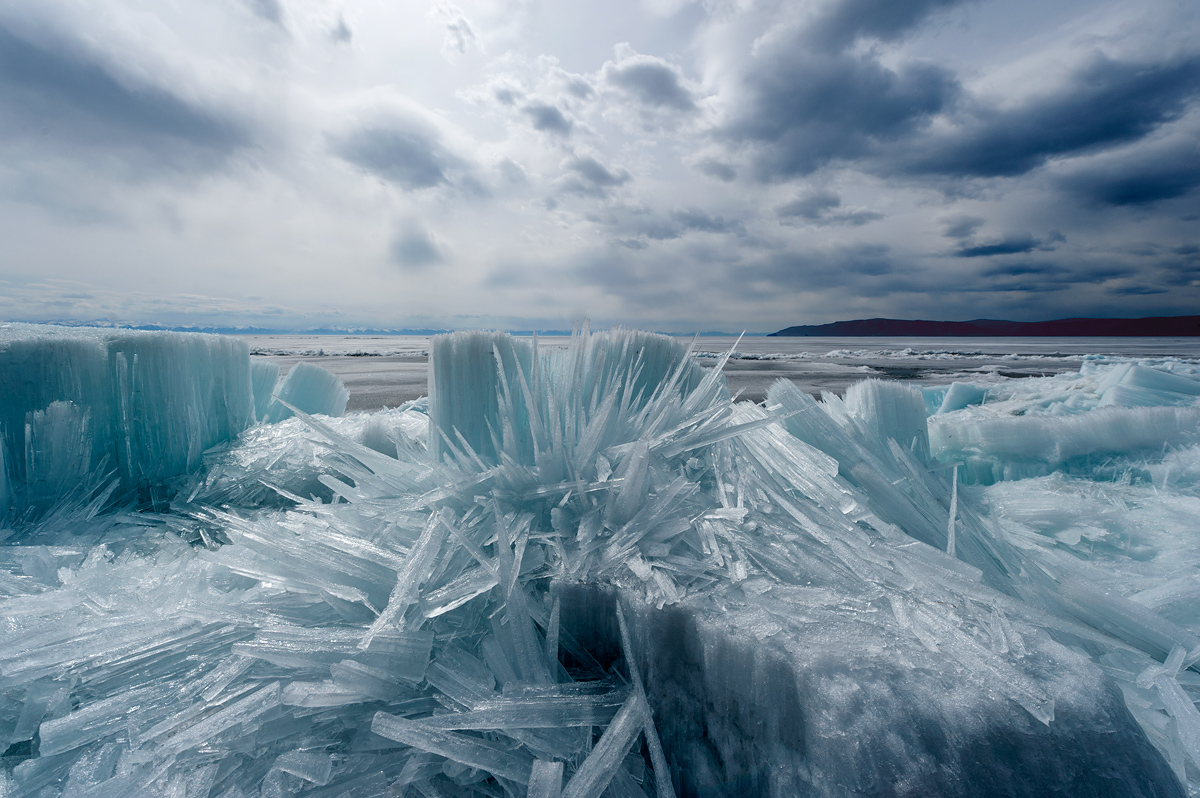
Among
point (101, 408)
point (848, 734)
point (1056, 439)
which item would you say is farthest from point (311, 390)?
point (1056, 439)

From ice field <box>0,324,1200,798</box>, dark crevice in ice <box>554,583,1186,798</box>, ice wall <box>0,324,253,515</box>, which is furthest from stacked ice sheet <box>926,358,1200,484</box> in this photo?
ice wall <box>0,324,253,515</box>

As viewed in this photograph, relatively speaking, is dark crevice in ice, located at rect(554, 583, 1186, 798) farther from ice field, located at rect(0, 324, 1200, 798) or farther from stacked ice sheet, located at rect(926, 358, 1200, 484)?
stacked ice sheet, located at rect(926, 358, 1200, 484)

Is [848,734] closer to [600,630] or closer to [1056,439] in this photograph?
[600,630]

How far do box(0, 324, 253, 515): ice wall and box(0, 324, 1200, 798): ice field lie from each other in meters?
0.12

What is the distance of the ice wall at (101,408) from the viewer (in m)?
1.20

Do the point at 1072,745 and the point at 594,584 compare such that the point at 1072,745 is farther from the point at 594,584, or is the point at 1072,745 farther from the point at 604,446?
the point at 604,446

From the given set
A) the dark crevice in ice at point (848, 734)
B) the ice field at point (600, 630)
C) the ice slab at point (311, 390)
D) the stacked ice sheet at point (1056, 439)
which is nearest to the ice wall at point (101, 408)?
the ice field at point (600, 630)

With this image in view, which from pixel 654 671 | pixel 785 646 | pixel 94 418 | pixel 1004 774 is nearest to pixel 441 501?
pixel 654 671

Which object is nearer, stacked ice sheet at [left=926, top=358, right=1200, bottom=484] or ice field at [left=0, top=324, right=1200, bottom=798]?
ice field at [left=0, top=324, right=1200, bottom=798]

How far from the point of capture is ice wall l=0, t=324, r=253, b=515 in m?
1.20

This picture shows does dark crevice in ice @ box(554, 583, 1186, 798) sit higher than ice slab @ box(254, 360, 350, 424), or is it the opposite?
ice slab @ box(254, 360, 350, 424)

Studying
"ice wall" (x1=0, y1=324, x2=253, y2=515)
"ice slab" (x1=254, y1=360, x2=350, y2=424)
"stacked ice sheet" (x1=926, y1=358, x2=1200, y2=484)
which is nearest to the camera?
"ice wall" (x1=0, y1=324, x2=253, y2=515)

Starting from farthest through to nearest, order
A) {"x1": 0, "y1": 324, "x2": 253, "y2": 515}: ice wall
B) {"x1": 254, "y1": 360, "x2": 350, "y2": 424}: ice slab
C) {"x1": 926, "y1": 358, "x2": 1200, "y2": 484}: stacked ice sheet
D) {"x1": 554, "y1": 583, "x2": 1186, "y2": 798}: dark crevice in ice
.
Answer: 1. {"x1": 254, "y1": 360, "x2": 350, "y2": 424}: ice slab
2. {"x1": 926, "y1": 358, "x2": 1200, "y2": 484}: stacked ice sheet
3. {"x1": 0, "y1": 324, "x2": 253, "y2": 515}: ice wall
4. {"x1": 554, "y1": 583, "x2": 1186, "y2": 798}: dark crevice in ice

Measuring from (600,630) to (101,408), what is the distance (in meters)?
1.45
